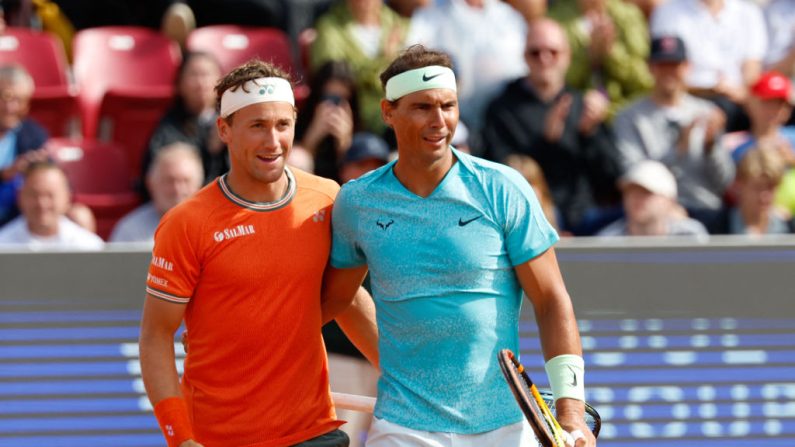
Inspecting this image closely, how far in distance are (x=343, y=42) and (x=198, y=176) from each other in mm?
1997

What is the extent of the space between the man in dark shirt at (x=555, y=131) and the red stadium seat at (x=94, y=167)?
2.46 m

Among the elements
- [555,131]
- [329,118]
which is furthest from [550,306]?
[555,131]

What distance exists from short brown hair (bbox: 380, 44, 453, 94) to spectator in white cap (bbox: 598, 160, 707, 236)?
3.39 metres

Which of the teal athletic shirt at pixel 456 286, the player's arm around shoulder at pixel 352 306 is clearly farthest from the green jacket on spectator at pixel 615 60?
the teal athletic shirt at pixel 456 286

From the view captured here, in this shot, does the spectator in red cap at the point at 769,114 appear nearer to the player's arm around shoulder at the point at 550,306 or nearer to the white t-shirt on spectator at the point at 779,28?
the white t-shirt on spectator at the point at 779,28

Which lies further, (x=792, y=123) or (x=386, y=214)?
(x=792, y=123)

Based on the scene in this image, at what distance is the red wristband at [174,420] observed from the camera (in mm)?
4035

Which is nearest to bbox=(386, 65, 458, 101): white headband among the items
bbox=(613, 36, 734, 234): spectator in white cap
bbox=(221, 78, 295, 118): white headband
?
bbox=(221, 78, 295, 118): white headband

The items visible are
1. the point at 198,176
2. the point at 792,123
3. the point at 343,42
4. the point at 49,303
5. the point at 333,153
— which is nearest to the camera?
the point at 49,303

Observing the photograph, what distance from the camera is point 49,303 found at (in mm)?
5750

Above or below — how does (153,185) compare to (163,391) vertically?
below

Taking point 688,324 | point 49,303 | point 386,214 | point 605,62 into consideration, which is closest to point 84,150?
point 49,303

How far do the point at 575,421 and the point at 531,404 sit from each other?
20cm

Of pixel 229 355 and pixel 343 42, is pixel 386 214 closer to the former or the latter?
pixel 229 355
